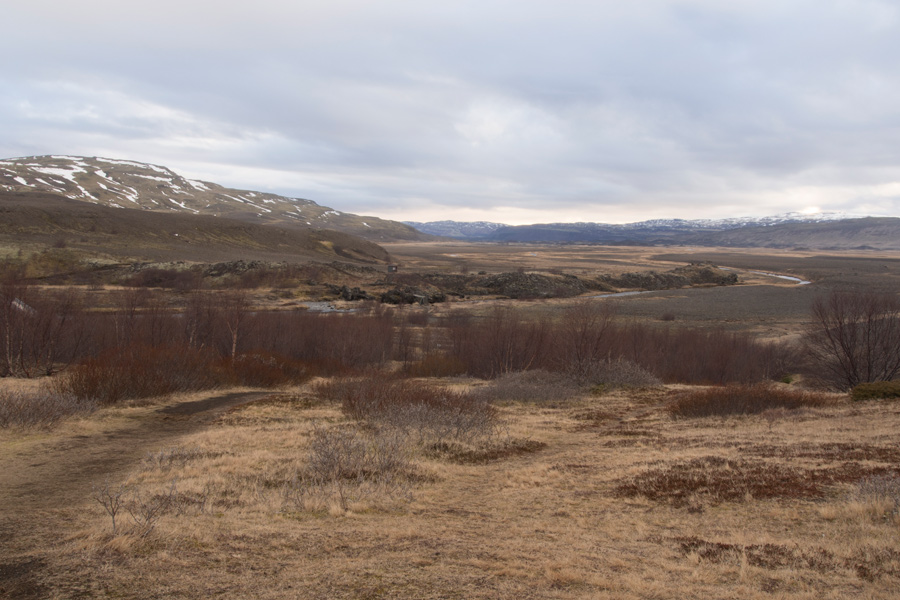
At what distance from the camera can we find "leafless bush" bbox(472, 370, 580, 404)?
23.9m

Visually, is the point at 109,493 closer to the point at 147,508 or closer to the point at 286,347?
the point at 147,508

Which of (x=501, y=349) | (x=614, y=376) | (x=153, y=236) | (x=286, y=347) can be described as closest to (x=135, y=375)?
(x=286, y=347)

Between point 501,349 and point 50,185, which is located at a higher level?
point 50,185

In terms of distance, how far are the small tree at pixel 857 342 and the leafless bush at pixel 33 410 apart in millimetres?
29894

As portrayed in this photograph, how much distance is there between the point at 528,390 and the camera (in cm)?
2434

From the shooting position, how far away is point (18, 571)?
17.9ft

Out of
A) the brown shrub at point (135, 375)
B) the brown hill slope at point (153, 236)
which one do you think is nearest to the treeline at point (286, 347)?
the brown shrub at point (135, 375)

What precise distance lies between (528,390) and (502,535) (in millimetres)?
17593

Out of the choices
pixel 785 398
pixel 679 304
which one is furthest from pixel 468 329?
pixel 679 304

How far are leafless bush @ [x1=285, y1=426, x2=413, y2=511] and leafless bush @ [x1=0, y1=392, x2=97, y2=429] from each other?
7155 mm

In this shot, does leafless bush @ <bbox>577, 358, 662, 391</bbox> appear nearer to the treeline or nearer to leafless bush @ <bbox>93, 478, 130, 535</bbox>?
the treeline

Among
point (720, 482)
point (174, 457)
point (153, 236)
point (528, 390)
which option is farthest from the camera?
point (153, 236)

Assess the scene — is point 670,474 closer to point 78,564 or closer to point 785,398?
point 78,564

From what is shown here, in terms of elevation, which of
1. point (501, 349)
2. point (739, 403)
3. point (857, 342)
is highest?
point (857, 342)
